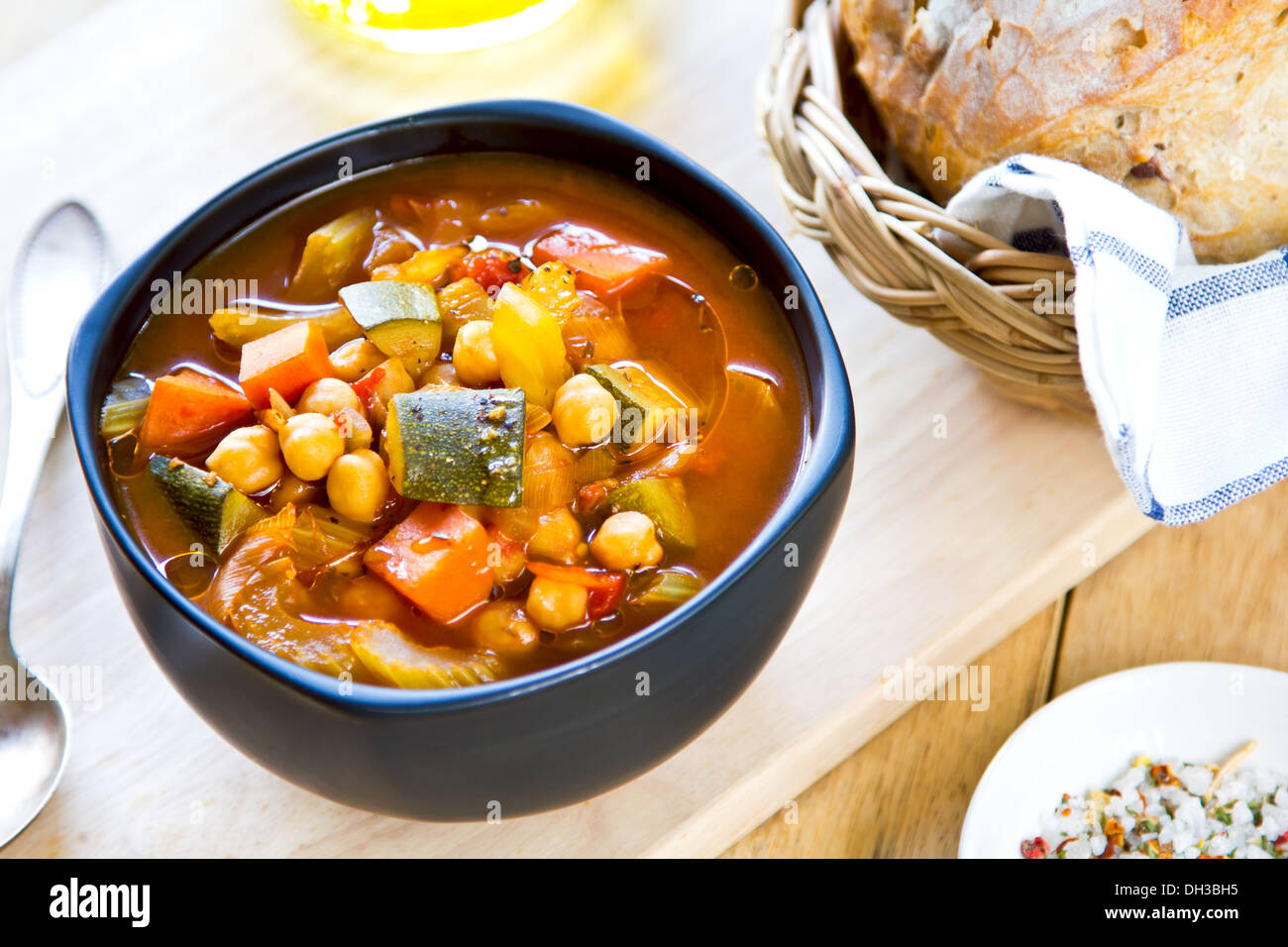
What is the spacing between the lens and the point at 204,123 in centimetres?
219

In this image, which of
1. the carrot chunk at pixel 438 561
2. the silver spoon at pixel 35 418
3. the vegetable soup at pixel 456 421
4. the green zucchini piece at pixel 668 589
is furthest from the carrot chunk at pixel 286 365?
the green zucchini piece at pixel 668 589

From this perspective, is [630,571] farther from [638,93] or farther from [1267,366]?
[638,93]

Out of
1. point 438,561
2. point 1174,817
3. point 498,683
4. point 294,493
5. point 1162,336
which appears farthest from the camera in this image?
point 1174,817

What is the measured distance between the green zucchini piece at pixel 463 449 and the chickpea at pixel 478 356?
86 millimetres

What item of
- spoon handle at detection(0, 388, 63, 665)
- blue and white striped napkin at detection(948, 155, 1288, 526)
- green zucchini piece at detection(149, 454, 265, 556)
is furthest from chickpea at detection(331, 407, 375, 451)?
blue and white striped napkin at detection(948, 155, 1288, 526)

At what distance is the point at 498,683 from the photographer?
3.89 ft

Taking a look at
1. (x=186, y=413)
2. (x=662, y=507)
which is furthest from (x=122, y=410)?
(x=662, y=507)

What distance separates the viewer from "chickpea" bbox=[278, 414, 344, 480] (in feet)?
4.53

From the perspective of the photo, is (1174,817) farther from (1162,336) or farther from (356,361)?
(356,361)

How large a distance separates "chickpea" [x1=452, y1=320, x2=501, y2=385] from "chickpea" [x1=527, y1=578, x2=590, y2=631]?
0.26m

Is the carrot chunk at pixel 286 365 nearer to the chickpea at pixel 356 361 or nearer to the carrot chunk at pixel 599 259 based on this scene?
the chickpea at pixel 356 361

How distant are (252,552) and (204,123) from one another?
3.74 ft

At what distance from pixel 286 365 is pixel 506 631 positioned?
42 cm

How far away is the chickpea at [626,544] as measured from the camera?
136cm
